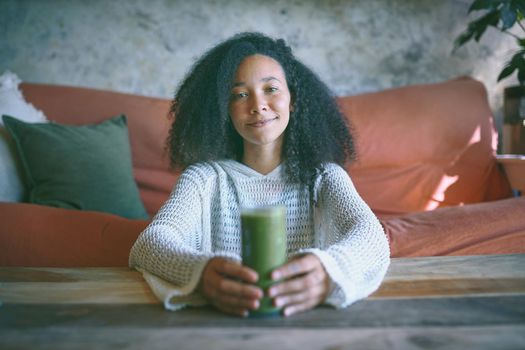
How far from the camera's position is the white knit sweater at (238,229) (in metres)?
0.79

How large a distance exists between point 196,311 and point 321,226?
19.9 inches

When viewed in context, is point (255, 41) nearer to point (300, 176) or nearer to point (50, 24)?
point (300, 176)

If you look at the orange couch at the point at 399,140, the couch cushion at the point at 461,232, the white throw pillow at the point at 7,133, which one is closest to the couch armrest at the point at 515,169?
the orange couch at the point at 399,140

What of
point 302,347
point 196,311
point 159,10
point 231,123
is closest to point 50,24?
point 159,10

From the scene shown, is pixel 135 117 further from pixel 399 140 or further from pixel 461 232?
pixel 461 232

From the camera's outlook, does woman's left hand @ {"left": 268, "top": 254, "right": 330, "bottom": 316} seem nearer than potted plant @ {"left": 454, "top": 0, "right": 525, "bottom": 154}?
Yes

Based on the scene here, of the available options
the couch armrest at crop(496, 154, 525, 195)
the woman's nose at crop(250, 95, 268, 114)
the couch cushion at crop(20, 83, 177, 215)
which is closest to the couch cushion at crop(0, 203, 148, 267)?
the woman's nose at crop(250, 95, 268, 114)

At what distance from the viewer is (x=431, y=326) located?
665mm

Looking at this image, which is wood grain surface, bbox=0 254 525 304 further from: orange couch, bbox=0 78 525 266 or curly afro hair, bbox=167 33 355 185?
orange couch, bbox=0 78 525 266

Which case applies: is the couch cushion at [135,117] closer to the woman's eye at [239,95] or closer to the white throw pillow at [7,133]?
the white throw pillow at [7,133]

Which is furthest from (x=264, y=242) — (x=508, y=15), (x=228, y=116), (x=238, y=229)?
(x=508, y=15)

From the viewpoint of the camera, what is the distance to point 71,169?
1.77 metres

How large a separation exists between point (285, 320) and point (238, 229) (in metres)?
0.52

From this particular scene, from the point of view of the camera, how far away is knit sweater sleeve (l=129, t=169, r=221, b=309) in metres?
0.79
